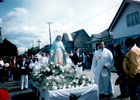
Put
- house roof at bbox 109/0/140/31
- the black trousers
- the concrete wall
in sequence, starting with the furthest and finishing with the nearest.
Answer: the concrete wall
house roof at bbox 109/0/140/31
the black trousers

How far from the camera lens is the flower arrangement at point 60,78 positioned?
3.83m

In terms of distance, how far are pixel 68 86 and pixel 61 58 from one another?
2235 millimetres

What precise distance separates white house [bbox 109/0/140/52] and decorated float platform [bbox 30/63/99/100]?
45.3 ft

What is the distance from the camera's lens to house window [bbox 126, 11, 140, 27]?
15.8 metres

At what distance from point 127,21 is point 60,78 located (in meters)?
15.7

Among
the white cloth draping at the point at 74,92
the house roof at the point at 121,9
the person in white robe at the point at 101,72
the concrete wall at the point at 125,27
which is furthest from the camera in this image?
the concrete wall at the point at 125,27

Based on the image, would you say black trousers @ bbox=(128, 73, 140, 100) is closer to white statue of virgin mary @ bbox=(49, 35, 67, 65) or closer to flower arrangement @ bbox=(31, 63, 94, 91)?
flower arrangement @ bbox=(31, 63, 94, 91)

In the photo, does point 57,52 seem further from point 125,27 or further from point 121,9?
point 121,9

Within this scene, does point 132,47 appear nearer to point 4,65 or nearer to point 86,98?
point 86,98

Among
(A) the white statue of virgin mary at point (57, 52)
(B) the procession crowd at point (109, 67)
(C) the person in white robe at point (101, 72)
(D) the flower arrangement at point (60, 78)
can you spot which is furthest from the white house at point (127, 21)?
(D) the flower arrangement at point (60, 78)

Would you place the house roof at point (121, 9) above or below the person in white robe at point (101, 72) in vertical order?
above

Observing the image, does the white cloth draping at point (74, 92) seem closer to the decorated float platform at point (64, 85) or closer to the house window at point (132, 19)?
the decorated float platform at point (64, 85)

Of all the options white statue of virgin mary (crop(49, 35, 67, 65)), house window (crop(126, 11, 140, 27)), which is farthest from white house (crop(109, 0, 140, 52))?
white statue of virgin mary (crop(49, 35, 67, 65))

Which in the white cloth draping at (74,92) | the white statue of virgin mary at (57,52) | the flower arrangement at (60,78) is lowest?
the white cloth draping at (74,92)
